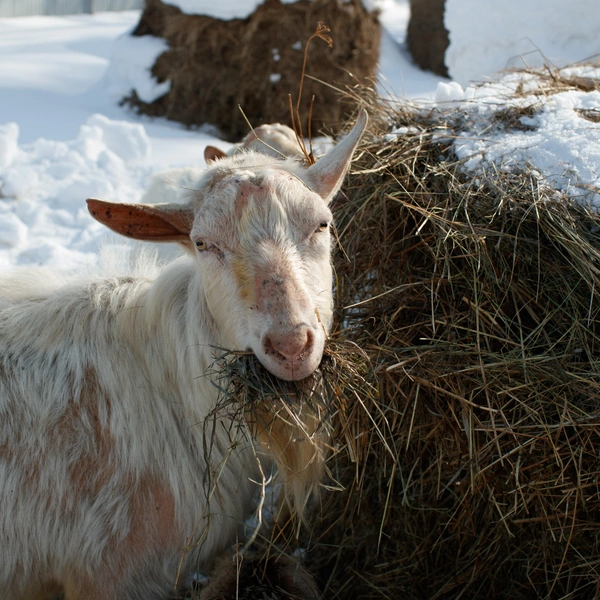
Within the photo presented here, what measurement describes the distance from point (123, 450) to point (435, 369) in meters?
1.44

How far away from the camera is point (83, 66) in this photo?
36.0 ft

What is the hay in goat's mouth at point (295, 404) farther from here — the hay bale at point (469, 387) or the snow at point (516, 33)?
the snow at point (516, 33)

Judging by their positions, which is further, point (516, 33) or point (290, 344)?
point (516, 33)

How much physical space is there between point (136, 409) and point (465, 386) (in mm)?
1493

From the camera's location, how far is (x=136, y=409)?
9.75ft

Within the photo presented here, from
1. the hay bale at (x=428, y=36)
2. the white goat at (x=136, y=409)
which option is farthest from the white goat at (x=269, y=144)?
the hay bale at (x=428, y=36)

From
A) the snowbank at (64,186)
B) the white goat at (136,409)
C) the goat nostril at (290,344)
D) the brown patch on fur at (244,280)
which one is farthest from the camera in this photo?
the snowbank at (64,186)

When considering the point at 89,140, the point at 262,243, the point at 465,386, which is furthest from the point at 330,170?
the point at 89,140

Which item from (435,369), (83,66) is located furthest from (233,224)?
(83,66)

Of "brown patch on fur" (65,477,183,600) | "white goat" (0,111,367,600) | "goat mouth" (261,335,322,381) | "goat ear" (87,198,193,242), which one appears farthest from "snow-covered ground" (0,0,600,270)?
"goat mouth" (261,335,322,381)

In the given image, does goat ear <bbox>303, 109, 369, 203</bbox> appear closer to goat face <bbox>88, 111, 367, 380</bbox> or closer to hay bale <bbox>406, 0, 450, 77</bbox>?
goat face <bbox>88, 111, 367, 380</bbox>

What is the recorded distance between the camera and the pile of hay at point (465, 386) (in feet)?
9.15

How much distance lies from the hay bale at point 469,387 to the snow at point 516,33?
5517mm

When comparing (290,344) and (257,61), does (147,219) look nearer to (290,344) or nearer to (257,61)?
(290,344)
